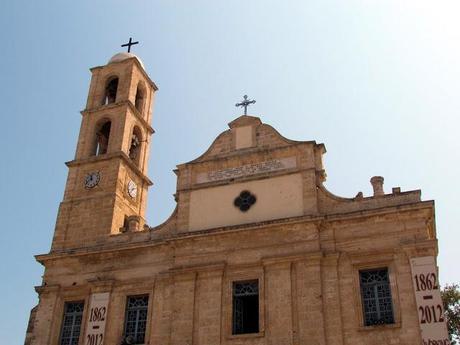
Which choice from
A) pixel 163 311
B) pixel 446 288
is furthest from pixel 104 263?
pixel 446 288

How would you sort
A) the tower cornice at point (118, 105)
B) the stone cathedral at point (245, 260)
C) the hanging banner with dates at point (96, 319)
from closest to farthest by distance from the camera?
the stone cathedral at point (245, 260) → the hanging banner with dates at point (96, 319) → the tower cornice at point (118, 105)

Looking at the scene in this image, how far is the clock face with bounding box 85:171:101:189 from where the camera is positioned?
20922 mm

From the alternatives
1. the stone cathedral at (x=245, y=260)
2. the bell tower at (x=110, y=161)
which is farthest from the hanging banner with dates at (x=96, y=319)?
the bell tower at (x=110, y=161)

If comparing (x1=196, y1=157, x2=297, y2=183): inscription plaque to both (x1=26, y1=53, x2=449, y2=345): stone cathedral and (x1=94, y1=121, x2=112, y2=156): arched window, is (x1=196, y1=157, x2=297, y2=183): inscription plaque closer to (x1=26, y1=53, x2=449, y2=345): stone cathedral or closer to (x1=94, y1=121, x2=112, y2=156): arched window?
(x1=26, y1=53, x2=449, y2=345): stone cathedral

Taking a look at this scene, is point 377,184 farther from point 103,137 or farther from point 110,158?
point 103,137

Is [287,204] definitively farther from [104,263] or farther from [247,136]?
[104,263]

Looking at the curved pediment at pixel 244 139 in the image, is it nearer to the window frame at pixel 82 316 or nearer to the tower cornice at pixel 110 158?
the tower cornice at pixel 110 158

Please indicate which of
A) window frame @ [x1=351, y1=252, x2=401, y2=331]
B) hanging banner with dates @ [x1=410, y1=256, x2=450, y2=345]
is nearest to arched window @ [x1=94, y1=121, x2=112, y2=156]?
window frame @ [x1=351, y1=252, x2=401, y2=331]

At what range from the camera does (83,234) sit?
1988 centimetres

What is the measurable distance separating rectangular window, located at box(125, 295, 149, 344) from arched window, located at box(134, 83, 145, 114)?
919 cm

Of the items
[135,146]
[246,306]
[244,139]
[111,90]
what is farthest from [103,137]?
[246,306]

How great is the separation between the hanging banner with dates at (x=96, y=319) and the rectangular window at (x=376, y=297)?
7591mm

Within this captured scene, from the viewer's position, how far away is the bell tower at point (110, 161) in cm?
2000

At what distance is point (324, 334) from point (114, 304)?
646 centimetres
